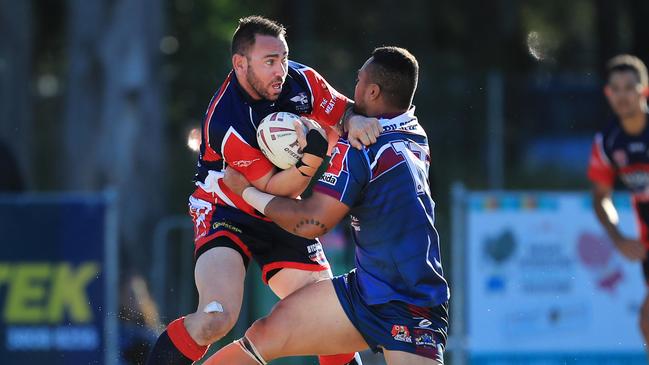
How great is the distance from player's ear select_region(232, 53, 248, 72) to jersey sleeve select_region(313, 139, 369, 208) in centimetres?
88

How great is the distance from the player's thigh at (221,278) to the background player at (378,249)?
9.7 inches

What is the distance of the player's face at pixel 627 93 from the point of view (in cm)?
913

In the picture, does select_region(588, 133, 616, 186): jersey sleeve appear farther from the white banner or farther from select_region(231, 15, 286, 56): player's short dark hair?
select_region(231, 15, 286, 56): player's short dark hair

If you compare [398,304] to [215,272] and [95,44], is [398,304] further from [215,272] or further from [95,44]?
[95,44]

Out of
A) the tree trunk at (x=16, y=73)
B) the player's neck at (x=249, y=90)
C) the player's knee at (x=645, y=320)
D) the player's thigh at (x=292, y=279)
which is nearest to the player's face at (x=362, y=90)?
the player's neck at (x=249, y=90)

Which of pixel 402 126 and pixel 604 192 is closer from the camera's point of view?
pixel 402 126

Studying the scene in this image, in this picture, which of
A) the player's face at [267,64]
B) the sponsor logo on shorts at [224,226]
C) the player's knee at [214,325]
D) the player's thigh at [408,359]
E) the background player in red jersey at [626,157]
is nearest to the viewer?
the player's thigh at [408,359]

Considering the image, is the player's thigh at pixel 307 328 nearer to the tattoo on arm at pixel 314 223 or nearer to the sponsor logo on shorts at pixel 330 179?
the tattoo on arm at pixel 314 223

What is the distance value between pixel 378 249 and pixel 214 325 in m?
0.89

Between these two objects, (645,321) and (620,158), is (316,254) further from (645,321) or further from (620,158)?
(620,158)

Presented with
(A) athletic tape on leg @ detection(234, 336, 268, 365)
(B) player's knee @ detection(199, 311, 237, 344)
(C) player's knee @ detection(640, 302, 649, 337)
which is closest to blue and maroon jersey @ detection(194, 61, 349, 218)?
(B) player's knee @ detection(199, 311, 237, 344)

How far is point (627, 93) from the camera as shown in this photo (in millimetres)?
9141

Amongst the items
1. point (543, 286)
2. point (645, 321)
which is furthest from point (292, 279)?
point (543, 286)

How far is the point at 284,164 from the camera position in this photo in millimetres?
5961
